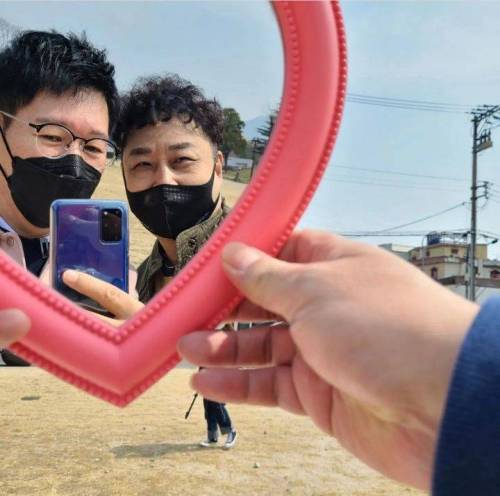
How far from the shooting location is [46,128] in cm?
205

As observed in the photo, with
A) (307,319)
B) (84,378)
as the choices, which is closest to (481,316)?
(307,319)

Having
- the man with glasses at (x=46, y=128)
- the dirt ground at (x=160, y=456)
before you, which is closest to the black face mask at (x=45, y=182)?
the man with glasses at (x=46, y=128)

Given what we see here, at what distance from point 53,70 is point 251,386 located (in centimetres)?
122

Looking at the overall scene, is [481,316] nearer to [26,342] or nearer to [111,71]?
[26,342]

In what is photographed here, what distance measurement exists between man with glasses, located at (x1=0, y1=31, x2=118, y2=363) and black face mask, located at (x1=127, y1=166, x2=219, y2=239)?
17 cm

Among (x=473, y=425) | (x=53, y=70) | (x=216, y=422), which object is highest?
(x=53, y=70)

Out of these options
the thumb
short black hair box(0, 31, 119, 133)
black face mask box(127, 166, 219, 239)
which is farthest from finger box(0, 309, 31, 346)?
short black hair box(0, 31, 119, 133)

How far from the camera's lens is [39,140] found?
2016 mm

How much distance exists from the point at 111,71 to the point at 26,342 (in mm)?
1085

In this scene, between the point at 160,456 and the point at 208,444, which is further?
the point at 208,444

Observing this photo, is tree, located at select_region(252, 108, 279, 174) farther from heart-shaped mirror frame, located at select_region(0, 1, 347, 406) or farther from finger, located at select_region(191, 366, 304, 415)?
finger, located at select_region(191, 366, 304, 415)

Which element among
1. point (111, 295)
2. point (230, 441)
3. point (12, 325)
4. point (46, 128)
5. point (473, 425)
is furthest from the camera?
point (230, 441)

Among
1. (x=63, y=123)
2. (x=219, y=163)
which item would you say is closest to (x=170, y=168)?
(x=219, y=163)

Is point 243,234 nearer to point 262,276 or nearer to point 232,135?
point 262,276
